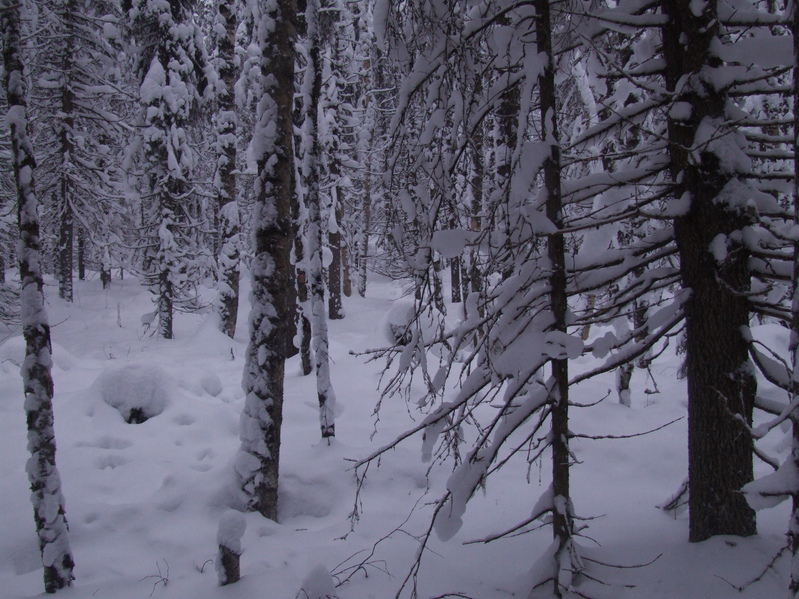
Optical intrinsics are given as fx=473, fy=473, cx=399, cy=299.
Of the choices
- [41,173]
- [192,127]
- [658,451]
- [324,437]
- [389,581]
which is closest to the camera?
[389,581]

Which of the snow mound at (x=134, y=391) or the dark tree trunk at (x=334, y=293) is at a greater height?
the dark tree trunk at (x=334, y=293)

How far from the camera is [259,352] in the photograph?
521 centimetres

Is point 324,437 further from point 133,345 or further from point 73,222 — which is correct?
point 73,222

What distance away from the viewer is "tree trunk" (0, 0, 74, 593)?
4.06 metres

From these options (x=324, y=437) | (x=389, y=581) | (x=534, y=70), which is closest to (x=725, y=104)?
(x=534, y=70)

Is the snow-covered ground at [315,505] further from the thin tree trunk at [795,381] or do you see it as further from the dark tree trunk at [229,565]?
the thin tree trunk at [795,381]

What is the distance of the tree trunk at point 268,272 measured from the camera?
5172 millimetres

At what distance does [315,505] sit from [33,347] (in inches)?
134

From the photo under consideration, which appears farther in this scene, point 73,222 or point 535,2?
point 73,222

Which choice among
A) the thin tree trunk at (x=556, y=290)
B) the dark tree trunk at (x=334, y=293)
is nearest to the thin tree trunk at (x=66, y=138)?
the dark tree trunk at (x=334, y=293)

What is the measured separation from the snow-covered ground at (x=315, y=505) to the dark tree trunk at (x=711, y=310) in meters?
0.29

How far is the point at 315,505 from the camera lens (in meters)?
5.73

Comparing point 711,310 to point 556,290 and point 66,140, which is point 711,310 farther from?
point 66,140

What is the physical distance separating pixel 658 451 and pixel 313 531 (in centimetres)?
451
